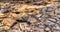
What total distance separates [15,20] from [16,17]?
8cm

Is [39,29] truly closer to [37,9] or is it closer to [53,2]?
[37,9]

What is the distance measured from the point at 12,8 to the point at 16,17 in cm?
33

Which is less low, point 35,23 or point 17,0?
point 17,0

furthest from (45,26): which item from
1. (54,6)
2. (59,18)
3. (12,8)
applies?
(12,8)

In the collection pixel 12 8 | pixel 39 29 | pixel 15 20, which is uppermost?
pixel 12 8

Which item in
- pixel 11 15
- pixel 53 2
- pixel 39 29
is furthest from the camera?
pixel 53 2

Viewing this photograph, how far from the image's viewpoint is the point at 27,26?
286 centimetres

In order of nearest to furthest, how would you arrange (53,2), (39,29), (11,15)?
(39,29), (11,15), (53,2)

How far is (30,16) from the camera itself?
3025 mm

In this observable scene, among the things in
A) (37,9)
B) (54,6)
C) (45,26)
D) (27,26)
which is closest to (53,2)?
(54,6)

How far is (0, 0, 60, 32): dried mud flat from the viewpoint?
9.30 ft

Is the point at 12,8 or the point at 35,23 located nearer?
the point at 35,23

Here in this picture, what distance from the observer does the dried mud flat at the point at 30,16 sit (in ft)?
9.30

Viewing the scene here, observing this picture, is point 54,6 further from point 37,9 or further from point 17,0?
point 17,0
